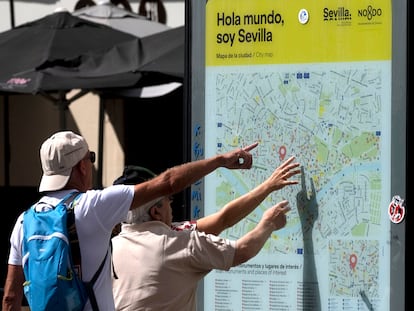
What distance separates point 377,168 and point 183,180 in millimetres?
978

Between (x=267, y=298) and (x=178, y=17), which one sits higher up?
(x=178, y=17)

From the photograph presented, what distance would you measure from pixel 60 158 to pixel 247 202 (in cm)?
92

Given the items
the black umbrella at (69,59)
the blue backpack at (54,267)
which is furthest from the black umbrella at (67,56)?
the blue backpack at (54,267)

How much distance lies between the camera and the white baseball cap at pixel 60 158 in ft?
14.4

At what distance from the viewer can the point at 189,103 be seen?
208 inches

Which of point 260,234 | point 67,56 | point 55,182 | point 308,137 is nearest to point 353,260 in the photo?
point 260,234

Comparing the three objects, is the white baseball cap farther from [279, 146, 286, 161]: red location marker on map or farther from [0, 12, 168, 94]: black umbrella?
[0, 12, 168, 94]: black umbrella

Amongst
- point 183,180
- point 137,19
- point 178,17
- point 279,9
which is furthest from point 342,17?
point 178,17

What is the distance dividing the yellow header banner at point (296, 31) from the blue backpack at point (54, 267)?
1.23m

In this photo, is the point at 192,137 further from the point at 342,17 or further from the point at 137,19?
the point at 137,19

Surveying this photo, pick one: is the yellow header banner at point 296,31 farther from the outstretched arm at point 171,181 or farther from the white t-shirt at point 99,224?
the white t-shirt at point 99,224

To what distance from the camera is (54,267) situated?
165 inches

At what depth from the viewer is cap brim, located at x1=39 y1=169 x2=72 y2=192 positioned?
437 cm

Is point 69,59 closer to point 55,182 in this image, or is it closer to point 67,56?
point 67,56
